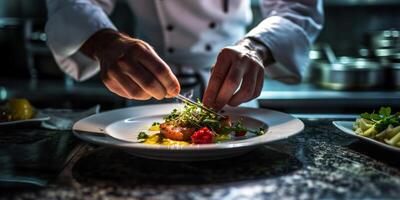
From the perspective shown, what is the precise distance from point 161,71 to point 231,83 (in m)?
0.16

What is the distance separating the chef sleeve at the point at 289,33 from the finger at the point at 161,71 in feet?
1.15

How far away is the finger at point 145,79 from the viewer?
1.05 m

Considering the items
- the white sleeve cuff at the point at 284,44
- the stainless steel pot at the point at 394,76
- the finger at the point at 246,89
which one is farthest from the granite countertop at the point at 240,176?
the stainless steel pot at the point at 394,76

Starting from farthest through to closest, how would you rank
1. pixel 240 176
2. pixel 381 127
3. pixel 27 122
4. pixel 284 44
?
pixel 284 44
pixel 27 122
pixel 381 127
pixel 240 176

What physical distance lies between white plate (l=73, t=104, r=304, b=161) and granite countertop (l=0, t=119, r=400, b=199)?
0.03 meters

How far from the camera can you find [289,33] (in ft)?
4.61

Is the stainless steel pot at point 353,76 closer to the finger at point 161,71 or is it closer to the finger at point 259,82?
the finger at point 259,82

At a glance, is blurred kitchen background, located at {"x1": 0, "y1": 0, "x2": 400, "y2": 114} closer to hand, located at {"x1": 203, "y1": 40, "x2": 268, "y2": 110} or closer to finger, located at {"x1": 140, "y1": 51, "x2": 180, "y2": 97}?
hand, located at {"x1": 203, "y1": 40, "x2": 268, "y2": 110}

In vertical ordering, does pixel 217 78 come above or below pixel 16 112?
above

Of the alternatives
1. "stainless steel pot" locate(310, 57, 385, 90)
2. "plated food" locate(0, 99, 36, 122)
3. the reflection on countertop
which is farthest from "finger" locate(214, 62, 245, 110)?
"stainless steel pot" locate(310, 57, 385, 90)

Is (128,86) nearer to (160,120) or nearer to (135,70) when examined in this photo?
(135,70)

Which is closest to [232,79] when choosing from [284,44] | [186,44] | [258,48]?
[258,48]

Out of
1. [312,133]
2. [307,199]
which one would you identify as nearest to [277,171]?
[307,199]

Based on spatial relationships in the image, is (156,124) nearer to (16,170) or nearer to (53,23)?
(16,170)
